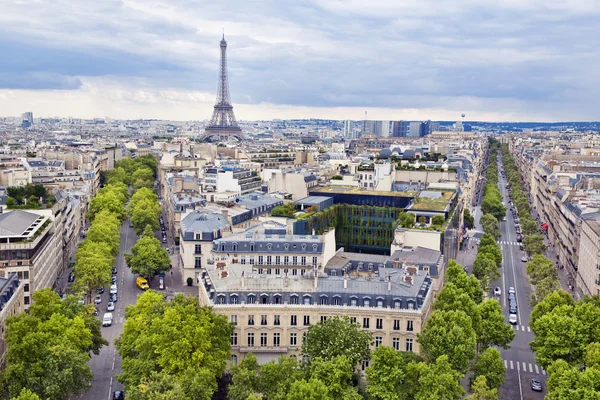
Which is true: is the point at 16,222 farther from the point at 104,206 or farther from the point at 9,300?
the point at 104,206

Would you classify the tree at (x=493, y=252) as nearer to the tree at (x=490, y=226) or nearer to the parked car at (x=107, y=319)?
the tree at (x=490, y=226)

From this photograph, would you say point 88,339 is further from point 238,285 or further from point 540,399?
point 540,399

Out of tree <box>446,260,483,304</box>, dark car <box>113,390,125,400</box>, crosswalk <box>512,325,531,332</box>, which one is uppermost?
tree <box>446,260,483,304</box>

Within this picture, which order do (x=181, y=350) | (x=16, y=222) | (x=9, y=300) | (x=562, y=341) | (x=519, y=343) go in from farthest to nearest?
(x=16, y=222) < (x=519, y=343) < (x=9, y=300) < (x=562, y=341) < (x=181, y=350)

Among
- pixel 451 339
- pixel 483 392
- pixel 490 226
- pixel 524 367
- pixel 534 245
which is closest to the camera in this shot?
pixel 483 392

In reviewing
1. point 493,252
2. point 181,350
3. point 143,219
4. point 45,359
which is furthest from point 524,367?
point 143,219

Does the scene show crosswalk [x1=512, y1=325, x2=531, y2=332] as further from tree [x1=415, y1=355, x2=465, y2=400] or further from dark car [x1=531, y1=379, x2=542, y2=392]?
tree [x1=415, y1=355, x2=465, y2=400]

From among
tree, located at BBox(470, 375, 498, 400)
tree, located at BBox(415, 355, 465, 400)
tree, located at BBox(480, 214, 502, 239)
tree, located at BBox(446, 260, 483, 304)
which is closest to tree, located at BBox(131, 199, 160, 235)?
tree, located at BBox(446, 260, 483, 304)
